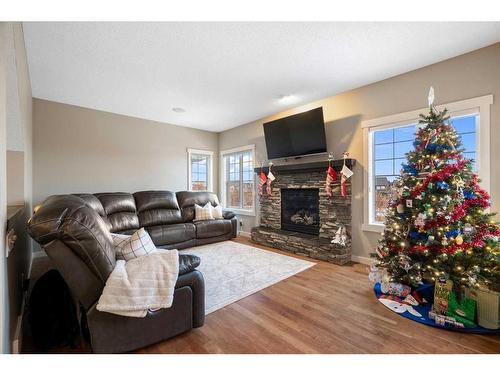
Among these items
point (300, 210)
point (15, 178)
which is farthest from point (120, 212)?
point (300, 210)

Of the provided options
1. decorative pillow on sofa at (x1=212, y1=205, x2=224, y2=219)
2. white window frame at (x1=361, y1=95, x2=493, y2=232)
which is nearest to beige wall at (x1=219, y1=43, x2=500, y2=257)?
white window frame at (x1=361, y1=95, x2=493, y2=232)

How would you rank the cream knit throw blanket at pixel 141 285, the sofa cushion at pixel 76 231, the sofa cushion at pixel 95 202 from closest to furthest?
1. the sofa cushion at pixel 76 231
2. the cream knit throw blanket at pixel 141 285
3. the sofa cushion at pixel 95 202

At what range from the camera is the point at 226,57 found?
2.59 meters

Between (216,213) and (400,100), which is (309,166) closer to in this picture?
(400,100)

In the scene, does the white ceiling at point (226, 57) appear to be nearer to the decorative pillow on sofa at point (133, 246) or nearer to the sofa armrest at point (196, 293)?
the decorative pillow on sofa at point (133, 246)

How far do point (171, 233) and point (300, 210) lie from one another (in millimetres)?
2408

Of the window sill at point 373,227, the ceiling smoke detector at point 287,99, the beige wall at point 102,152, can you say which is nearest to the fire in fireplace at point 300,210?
the window sill at point 373,227

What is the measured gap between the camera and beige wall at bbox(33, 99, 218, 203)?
3857 mm

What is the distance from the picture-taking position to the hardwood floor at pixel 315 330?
1619 millimetres

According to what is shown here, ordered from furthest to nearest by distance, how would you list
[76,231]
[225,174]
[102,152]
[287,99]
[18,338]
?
1. [225,174]
2. [102,152]
3. [287,99]
4. [18,338]
5. [76,231]

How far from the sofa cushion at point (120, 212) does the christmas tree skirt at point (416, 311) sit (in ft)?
12.6

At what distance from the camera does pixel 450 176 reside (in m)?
2.10

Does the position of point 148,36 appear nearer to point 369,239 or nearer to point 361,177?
point 361,177

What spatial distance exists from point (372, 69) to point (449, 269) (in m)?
2.43
